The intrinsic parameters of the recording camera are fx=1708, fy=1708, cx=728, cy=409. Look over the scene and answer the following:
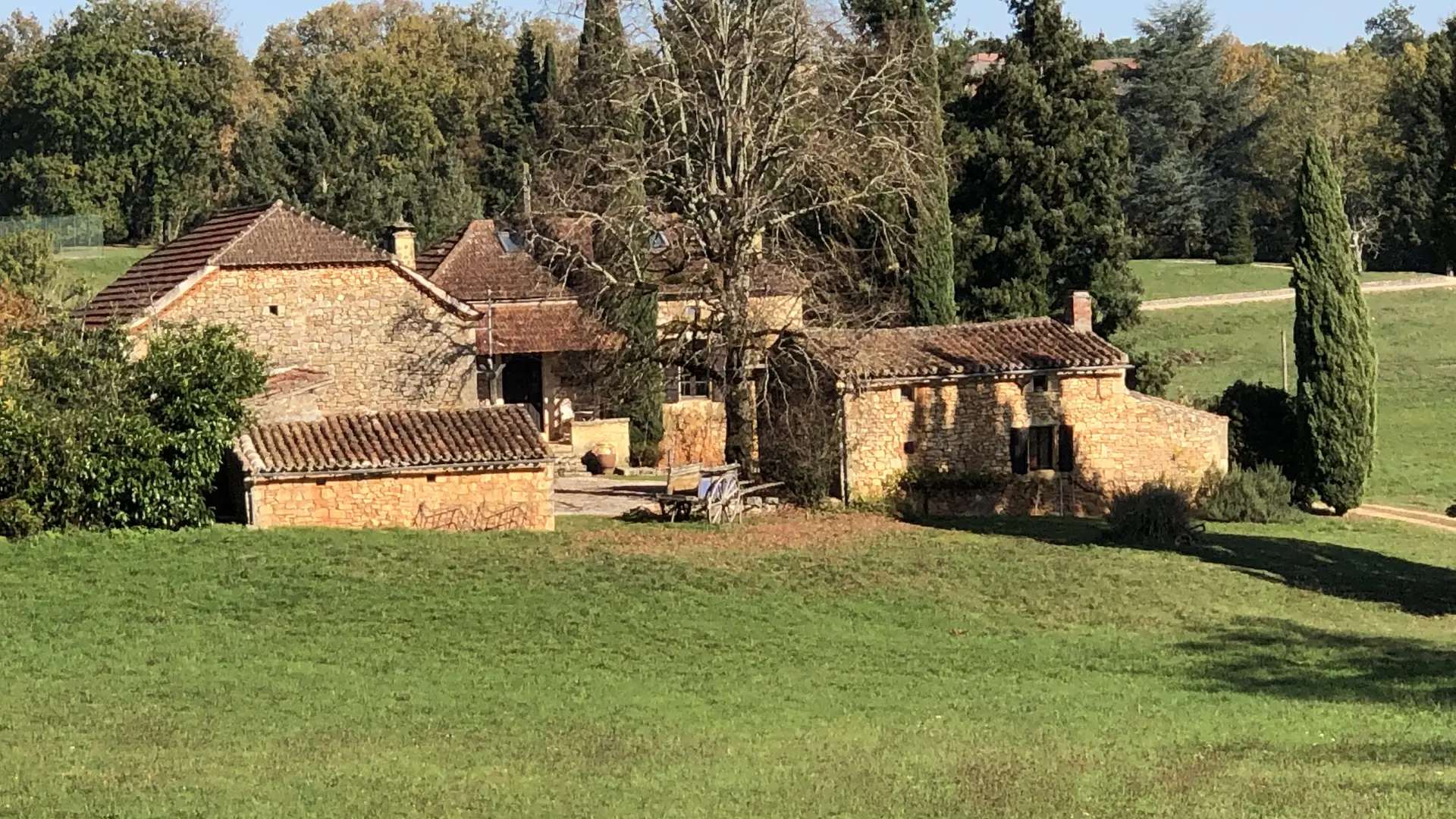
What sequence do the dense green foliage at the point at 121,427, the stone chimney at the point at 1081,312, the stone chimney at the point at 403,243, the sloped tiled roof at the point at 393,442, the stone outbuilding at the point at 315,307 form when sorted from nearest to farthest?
the dense green foliage at the point at 121,427
the sloped tiled roof at the point at 393,442
the stone outbuilding at the point at 315,307
the stone chimney at the point at 1081,312
the stone chimney at the point at 403,243

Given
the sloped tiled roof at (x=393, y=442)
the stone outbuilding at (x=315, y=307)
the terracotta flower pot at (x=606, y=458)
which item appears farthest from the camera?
the terracotta flower pot at (x=606, y=458)

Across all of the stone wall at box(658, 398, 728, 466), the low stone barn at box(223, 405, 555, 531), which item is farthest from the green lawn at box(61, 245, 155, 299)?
the low stone barn at box(223, 405, 555, 531)

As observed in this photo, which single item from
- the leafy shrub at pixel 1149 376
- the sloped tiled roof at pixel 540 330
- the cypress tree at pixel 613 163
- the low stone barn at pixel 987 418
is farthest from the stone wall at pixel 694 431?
the leafy shrub at pixel 1149 376

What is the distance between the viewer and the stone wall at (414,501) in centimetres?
2789

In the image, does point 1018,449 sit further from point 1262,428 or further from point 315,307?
point 315,307

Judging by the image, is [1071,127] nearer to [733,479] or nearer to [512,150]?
[733,479]

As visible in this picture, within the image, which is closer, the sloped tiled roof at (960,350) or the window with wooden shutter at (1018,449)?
the sloped tiled roof at (960,350)

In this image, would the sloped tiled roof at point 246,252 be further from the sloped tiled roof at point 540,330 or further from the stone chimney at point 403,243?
the sloped tiled roof at point 540,330

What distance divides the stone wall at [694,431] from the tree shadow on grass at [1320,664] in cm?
1996

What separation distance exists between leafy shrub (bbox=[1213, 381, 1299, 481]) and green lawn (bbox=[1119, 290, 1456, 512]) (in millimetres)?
4028

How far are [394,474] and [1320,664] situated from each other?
14.8m

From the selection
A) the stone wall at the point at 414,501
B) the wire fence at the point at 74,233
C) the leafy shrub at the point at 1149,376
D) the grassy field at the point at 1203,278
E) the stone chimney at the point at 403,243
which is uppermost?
the wire fence at the point at 74,233

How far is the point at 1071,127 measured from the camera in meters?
50.1

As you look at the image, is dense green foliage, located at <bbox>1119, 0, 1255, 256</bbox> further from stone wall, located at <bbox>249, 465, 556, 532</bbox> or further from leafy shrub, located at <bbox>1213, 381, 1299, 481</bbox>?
stone wall, located at <bbox>249, 465, 556, 532</bbox>
